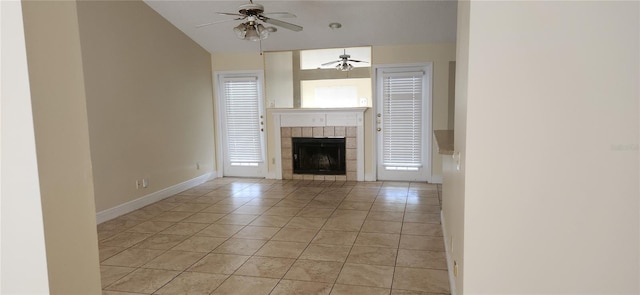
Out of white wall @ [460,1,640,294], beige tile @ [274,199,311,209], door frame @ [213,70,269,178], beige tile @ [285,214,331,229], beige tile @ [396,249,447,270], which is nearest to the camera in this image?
white wall @ [460,1,640,294]

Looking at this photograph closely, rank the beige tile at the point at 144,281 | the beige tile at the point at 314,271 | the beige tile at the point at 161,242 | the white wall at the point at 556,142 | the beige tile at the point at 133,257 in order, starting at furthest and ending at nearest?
the beige tile at the point at 161,242
the beige tile at the point at 133,257
the beige tile at the point at 314,271
the beige tile at the point at 144,281
the white wall at the point at 556,142

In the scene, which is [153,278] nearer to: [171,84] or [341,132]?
[171,84]

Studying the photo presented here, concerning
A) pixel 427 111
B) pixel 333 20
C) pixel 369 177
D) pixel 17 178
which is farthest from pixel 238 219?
pixel 427 111

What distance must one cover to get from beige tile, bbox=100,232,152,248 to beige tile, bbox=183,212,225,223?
1.80 feet

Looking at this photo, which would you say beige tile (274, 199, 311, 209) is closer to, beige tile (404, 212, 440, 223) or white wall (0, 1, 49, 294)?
beige tile (404, 212, 440, 223)

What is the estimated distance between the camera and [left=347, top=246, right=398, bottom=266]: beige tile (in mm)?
2889

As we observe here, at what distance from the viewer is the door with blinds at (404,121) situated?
18.7 feet

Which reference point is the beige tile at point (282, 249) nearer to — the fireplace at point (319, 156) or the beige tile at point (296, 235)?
the beige tile at point (296, 235)

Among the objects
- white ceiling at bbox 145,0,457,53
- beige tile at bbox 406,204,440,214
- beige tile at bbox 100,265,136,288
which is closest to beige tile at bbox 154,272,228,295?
beige tile at bbox 100,265,136,288

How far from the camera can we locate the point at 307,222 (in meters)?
3.97

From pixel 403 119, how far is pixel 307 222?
2637mm

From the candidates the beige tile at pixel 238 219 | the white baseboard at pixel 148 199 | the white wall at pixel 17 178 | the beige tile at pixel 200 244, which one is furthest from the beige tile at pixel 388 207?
the white wall at pixel 17 178

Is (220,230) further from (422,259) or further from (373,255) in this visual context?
(422,259)

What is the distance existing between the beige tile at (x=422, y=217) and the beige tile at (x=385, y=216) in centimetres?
7
